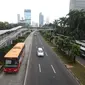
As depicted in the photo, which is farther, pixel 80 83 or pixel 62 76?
pixel 62 76

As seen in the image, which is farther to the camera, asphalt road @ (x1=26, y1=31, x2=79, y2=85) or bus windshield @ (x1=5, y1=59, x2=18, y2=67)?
bus windshield @ (x1=5, y1=59, x2=18, y2=67)

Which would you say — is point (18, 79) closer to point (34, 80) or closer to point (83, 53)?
point (34, 80)

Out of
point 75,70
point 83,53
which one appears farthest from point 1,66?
point 83,53

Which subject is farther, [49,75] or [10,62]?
[49,75]

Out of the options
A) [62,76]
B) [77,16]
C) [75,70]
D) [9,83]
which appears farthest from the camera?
[77,16]

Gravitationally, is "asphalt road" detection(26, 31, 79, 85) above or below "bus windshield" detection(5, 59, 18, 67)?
below

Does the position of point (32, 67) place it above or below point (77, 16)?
below

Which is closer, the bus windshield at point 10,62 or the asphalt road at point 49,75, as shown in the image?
the asphalt road at point 49,75

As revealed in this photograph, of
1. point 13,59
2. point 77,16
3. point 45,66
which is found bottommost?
point 45,66

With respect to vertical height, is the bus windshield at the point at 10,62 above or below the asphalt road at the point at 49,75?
above

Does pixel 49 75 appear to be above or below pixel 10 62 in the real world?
below

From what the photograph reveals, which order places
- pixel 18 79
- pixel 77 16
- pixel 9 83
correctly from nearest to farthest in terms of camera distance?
pixel 9 83 → pixel 18 79 → pixel 77 16
